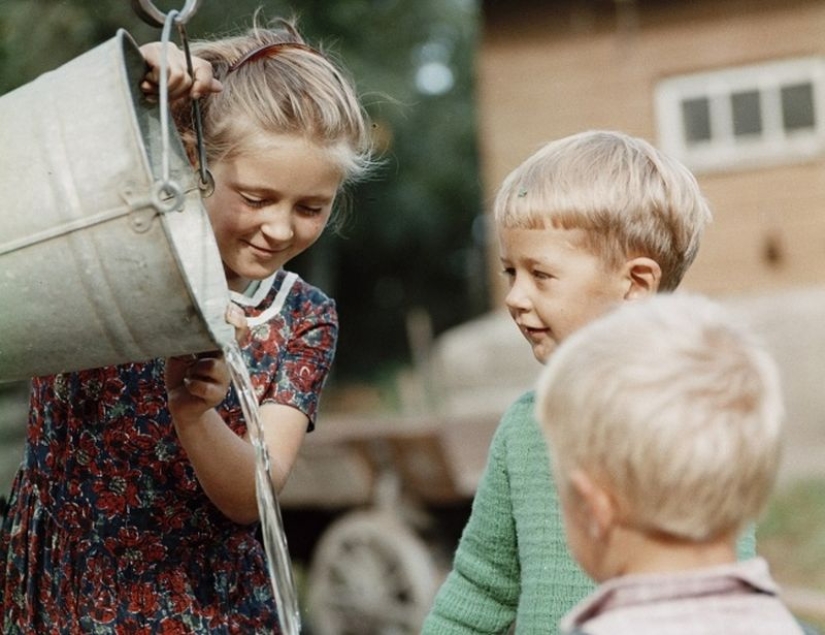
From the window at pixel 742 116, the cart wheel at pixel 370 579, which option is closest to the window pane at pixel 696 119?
the window at pixel 742 116

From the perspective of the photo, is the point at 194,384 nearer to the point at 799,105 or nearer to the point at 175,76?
the point at 175,76

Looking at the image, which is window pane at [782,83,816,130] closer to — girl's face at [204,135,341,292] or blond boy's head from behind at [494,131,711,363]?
blond boy's head from behind at [494,131,711,363]

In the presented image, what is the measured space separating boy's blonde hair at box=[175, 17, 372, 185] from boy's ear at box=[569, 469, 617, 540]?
2.66 ft

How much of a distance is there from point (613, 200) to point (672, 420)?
70 centimetres

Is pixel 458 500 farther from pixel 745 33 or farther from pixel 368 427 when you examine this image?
pixel 745 33

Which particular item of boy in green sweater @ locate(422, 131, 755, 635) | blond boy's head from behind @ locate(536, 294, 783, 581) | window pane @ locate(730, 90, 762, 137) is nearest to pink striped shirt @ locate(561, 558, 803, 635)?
blond boy's head from behind @ locate(536, 294, 783, 581)

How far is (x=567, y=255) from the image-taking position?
1.99 meters

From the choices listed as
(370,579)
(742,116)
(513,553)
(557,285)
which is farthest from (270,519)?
(742,116)

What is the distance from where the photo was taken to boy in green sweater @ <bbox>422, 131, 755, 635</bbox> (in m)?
1.98

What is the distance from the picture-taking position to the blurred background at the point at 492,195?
659 cm

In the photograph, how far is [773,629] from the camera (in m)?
1.38

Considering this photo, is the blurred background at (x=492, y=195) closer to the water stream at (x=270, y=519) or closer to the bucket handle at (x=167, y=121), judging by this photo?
the bucket handle at (x=167, y=121)

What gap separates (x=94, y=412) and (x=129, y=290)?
0.46 metres

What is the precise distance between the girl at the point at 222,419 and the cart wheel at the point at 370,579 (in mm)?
4745
